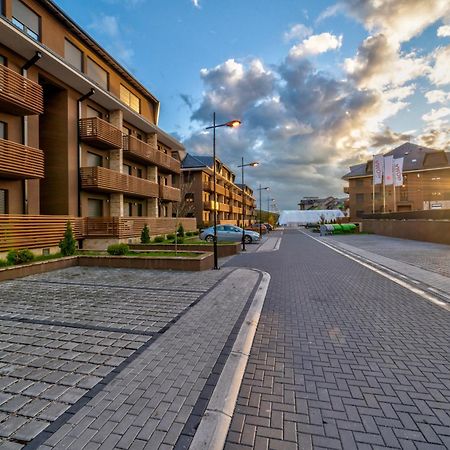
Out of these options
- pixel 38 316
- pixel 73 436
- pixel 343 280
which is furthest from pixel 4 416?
pixel 343 280

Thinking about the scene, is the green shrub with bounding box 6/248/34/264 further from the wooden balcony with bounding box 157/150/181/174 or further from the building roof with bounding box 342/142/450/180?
the building roof with bounding box 342/142/450/180

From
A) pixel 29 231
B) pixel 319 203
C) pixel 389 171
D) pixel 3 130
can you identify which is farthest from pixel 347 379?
pixel 319 203

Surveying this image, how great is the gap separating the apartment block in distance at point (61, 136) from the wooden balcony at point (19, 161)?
0.04m


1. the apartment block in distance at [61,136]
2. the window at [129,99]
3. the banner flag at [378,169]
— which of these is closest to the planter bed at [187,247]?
the apartment block in distance at [61,136]

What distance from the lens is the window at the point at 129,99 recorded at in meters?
22.1

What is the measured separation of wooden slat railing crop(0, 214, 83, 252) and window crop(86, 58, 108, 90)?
986cm

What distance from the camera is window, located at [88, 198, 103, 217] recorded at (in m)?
18.3

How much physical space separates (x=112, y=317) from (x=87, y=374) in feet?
7.17

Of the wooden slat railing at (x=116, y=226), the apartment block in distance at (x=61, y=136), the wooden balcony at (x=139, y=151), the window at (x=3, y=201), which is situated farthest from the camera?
the wooden balcony at (x=139, y=151)

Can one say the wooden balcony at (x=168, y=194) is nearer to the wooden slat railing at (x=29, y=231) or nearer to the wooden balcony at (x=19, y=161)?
the wooden slat railing at (x=29, y=231)

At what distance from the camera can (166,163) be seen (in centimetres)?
2623

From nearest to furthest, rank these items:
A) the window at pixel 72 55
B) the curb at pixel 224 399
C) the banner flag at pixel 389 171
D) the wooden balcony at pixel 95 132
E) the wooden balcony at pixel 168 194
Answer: the curb at pixel 224 399 < the window at pixel 72 55 < the wooden balcony at pixel 95 132 < the wooden balcony at pixel 168 194 < the banner flag at pixel 389 171

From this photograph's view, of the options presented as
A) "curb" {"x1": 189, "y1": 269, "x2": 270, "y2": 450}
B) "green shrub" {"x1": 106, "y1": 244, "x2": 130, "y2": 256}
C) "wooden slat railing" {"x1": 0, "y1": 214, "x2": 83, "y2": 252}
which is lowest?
"curb" {"x1": 189, "y1": 269, "x2": 270, "y2": 450}

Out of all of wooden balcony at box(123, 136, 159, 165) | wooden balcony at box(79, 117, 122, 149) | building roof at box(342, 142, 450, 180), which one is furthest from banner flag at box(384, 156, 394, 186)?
wooden balcony at box(79, 117, 122, 149)
